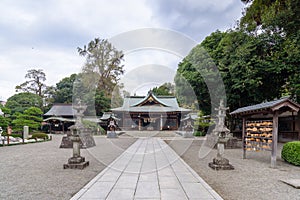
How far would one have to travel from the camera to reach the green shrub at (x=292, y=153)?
6.67 m

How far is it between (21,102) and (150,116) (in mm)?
21807

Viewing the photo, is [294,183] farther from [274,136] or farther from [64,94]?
[64,94]

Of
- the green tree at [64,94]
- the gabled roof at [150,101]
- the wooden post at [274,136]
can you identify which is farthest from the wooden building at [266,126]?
the green tree at [64,94]

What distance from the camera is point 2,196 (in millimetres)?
3773

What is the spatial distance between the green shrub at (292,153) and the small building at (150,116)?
1785cm

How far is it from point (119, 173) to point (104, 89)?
3108 centimetres

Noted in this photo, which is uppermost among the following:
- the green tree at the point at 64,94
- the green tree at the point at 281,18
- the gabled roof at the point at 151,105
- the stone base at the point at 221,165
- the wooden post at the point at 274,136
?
the green tree at the point at 281,18

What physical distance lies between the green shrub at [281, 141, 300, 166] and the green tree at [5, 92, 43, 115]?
33.2 meters

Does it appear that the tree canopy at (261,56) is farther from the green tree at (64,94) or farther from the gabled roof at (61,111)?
the green tree at (64,94)

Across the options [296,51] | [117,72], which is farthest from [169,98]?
[296,51]

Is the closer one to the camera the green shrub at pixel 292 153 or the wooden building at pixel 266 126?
the wooden building at pixel 266 126

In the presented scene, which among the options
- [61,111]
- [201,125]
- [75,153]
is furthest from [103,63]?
[75,153]

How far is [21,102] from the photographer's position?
1270 inches

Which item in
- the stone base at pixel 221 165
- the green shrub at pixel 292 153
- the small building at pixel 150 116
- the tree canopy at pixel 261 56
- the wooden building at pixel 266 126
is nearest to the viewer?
the stone base at pixel 221 165
